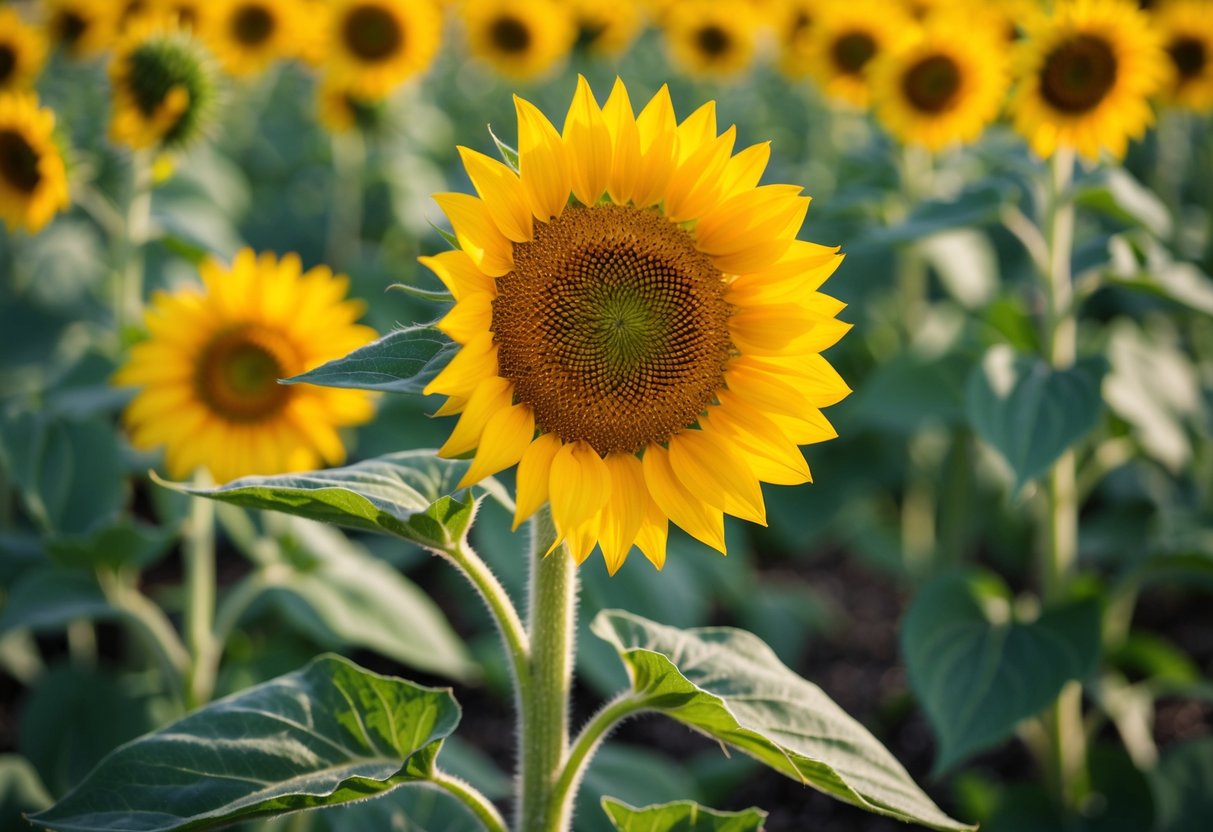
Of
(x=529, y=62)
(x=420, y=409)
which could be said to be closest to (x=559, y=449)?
(x=420, y=409)

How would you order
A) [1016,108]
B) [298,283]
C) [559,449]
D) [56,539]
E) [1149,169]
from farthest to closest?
[1149,169]
[1016,108]
[298,283]
[56,539]
[559,449]

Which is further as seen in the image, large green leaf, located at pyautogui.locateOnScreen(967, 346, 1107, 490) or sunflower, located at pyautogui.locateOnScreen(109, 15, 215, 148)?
sunflower, located at pyautogui.locateOnScreen(109, 15, 215, 148)

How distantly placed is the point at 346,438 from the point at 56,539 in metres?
1.24

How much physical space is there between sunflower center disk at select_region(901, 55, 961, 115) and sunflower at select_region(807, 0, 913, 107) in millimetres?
512

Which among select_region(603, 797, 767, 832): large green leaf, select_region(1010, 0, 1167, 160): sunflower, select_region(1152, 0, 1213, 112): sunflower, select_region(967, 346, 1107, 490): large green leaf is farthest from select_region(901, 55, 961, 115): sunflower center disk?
select_region(603, 797, 767, 832): large green leaf

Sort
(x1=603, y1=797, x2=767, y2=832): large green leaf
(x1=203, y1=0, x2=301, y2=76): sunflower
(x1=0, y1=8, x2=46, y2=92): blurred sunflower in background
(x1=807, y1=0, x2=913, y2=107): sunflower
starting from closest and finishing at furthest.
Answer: (x1=603, y1=797, x2=767, y2=832): large green leaf
(x1=0, y1=8, x2=46, y2=92): blurred sunflower in background
(x1=807, y1=0, x2=913, y2=107): sunflower
(x1=203, y1=0, x2=301, y2=76): sunflower

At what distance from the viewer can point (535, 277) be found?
1.11m

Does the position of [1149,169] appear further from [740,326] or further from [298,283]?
[740,326]

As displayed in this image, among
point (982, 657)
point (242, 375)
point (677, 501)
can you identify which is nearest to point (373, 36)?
point (242, 375)

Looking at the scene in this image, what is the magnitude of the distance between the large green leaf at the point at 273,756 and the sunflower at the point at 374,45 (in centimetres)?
296

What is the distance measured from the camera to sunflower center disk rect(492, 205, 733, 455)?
1.10 metres

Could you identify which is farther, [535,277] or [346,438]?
[346,438]

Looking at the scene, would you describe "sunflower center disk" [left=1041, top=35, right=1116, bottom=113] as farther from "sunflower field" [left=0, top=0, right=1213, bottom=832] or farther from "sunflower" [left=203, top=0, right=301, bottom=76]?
"sunflower" [left=203, top=0, right=301, bottom=76]

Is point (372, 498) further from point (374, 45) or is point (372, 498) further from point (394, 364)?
point (374, 45)
